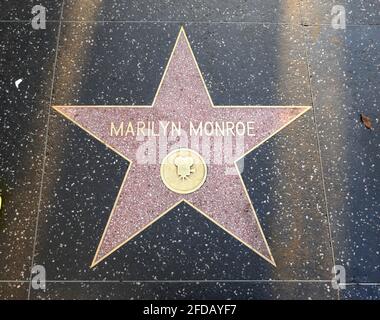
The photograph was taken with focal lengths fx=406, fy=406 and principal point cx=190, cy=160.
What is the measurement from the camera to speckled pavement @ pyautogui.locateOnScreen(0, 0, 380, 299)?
191 cm

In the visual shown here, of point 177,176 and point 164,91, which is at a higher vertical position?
point 164,91

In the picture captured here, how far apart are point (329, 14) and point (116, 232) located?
1.78 m

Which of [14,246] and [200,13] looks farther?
[200,13]

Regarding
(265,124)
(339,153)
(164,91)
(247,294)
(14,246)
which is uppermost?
(164,91)

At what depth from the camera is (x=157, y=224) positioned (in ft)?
6.51

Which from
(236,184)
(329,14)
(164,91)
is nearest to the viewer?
(236,184)

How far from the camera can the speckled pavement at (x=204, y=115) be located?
6.26ft

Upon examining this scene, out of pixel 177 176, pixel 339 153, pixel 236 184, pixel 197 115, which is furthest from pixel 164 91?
pixel 339 153

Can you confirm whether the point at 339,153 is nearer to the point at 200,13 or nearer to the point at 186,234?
the point at 186,234

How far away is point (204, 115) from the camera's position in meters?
2.17

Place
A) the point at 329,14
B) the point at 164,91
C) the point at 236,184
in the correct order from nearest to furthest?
1. the point at 236,184
2. the point at 164,91
3. the point at 329,14

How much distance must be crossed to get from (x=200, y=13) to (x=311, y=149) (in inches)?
41.5

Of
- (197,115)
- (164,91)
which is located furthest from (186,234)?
(164,91)

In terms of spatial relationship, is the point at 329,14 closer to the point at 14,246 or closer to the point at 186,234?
the point at 186,234
